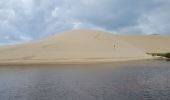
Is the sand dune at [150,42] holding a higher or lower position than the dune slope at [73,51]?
higher

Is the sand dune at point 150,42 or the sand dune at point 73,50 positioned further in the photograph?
the sand dune at point 150,42

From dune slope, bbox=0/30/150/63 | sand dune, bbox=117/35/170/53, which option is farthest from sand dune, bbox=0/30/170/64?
sand dune, bbox=117/35/170/53

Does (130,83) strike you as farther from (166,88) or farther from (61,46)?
(61,46)

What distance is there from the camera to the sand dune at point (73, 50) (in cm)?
7272

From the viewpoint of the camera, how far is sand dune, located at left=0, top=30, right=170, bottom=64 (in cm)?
7272

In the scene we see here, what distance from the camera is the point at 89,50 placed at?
8612 centimetres

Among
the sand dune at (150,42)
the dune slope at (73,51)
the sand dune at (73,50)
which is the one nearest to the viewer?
the sand dune at (73,50)

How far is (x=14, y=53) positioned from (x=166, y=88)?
5446 cm

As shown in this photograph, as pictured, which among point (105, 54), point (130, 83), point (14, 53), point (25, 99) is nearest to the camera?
point (25, 99)

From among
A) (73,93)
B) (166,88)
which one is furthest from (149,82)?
(73,93)

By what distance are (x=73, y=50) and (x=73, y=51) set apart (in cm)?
134

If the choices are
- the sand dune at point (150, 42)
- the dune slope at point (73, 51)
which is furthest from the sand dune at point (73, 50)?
the sand dune at point (150, 42)

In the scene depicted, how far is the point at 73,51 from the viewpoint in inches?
3253

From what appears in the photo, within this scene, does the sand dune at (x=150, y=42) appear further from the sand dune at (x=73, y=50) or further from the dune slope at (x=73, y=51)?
the dune slope at (x=73, y=51)
